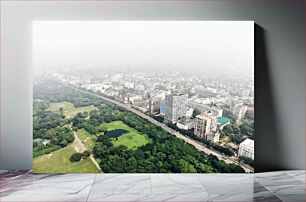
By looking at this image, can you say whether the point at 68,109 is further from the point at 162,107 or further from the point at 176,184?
the point at 176,184

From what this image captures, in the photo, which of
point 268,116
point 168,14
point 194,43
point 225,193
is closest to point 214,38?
point 194,43

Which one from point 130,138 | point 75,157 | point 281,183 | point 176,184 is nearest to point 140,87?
point 130,138

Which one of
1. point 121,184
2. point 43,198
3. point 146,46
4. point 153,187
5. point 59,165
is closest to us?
point 43,198

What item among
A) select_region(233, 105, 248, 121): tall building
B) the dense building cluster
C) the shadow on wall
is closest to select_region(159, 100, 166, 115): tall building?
the dense building cluster

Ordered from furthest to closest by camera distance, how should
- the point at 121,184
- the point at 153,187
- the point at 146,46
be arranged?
the point at 146,46, the point at 121,184, the point at 153,187

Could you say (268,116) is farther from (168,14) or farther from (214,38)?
(168,14)

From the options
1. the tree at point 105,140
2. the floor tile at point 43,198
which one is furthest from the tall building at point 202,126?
the floor tile at point 43,198

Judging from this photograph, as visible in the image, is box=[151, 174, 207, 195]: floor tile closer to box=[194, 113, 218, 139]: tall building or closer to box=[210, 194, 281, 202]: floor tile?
box=[210, 194, 281, 202]: floor tile
